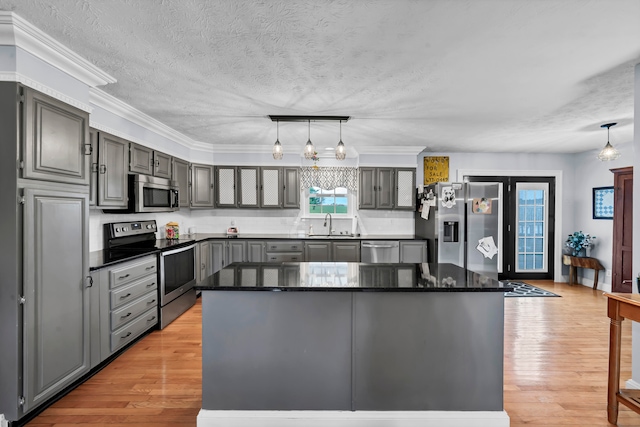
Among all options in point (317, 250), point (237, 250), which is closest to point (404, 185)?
point (317, 250)

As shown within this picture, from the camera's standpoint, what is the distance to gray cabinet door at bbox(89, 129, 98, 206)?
319 cm

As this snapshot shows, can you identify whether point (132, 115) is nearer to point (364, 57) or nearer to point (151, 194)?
point (151, 194)

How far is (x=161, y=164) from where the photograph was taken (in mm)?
4453

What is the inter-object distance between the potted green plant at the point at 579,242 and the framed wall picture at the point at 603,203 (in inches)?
14.3

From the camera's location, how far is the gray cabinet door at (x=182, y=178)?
4.89 meters

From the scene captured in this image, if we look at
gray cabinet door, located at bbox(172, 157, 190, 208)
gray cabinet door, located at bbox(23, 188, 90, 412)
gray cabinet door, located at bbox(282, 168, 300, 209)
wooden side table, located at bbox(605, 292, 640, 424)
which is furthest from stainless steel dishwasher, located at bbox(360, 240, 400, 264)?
gray cabinet door, located at bbox(23, 188, 90, 412)

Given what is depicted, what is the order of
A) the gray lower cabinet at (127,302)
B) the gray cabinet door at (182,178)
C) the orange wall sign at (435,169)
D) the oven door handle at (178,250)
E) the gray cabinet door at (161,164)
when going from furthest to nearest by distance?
the orange wall sign at (435,169)
the gray cabinet door at (182,178)
the gray cabinet door at (161,164)
the oven door handle at (178,250)
the gray lower cabinet at (127,302)

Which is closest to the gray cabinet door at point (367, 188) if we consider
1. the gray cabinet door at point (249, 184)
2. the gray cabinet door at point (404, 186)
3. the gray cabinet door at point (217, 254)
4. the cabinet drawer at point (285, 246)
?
the gray cabinet door at point (404, 186)

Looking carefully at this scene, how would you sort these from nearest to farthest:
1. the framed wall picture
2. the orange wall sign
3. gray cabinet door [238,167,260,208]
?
the framed wall picture, gray cabinet door [238,167,260,208], the orange wall sign

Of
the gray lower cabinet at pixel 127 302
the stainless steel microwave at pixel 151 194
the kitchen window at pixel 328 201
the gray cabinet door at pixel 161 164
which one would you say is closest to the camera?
the gray lower cabinet at pixel 127 302

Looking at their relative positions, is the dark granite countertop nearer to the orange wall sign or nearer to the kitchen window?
the kitchen window

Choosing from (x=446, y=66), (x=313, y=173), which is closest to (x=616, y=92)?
(x=446, y=66)

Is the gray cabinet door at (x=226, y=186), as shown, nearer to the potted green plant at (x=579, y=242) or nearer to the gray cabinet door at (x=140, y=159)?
the gray cabinet door at (x=140, y=159)

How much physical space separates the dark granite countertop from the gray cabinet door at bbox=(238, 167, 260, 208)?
3074mm
